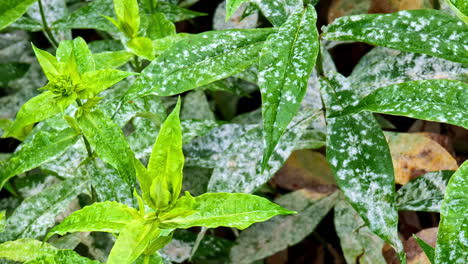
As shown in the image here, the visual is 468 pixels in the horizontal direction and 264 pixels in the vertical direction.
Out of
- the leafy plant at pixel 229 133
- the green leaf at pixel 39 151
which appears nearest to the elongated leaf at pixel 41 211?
the leafy plant at pixel 229 133

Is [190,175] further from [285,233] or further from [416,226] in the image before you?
[416,226]

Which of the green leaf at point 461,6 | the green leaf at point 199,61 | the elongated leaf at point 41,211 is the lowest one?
the elongated leaf at point 41,211

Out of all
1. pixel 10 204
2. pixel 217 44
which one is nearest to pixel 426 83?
pixel 217 44

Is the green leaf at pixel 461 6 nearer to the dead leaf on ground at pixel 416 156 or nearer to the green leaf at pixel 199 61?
Answer: the green leaf at pixel 199 61

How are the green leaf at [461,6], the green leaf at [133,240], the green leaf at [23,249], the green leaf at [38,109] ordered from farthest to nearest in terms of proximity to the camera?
the green leaf at [23,249], the green leaf at [38,109], the green leaf at [461,6], the green leaf at [133,240]

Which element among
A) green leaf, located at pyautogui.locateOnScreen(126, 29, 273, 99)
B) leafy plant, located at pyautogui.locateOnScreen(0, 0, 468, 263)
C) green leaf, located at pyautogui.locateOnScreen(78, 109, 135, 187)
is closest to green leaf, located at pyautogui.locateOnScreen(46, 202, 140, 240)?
leafy plant, located at pyautogui.locateOnScreen(0, 0, 468, 263)
